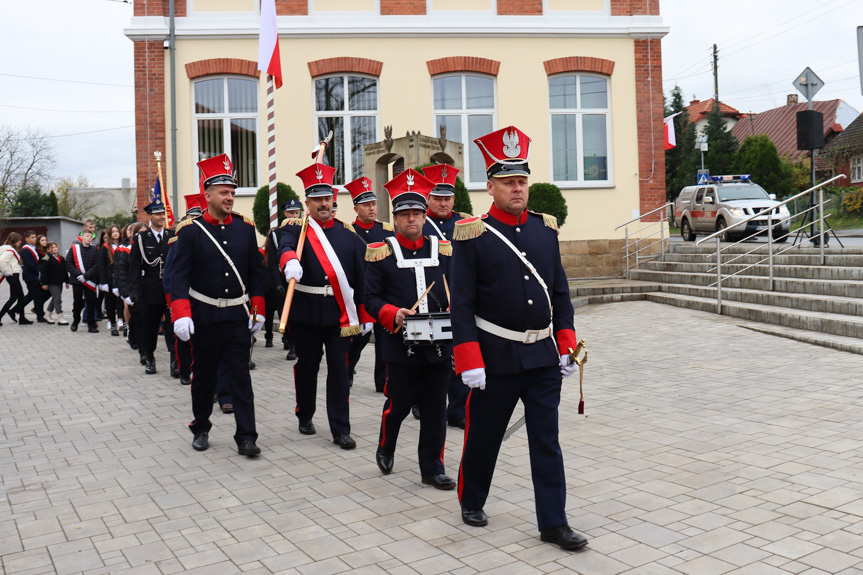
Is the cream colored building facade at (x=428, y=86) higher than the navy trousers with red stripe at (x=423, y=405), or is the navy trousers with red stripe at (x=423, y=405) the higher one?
the cream colored building facade at (x=428, y=86)

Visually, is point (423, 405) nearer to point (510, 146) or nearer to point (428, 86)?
point (510, 146)

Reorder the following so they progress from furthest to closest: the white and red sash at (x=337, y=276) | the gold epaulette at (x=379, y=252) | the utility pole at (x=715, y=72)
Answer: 1. the utility pole at (x=715, y=72)
2. the white and red sash at (x=337, y=276)
3. the gold epaulette at (x=379, y=252)

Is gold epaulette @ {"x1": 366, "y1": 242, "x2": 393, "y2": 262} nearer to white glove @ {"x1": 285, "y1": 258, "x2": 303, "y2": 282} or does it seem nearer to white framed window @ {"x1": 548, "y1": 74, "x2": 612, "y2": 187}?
white glove @ {"x1": 285, "y1": 258, "x2": 303, "y2": 282}

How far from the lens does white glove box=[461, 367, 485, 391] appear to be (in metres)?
4.54

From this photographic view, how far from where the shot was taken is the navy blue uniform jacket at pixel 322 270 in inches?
270

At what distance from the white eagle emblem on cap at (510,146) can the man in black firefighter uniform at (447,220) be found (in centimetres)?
224

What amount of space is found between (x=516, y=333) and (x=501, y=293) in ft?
0.77

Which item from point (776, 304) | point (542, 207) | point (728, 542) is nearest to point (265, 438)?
point (728, 542)

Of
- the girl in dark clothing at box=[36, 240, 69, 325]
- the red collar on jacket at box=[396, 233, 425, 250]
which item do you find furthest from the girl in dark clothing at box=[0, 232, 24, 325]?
the red collar on jacket at box=[396, 233, 425, 250]

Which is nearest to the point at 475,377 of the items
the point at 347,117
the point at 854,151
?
the point at 347,117

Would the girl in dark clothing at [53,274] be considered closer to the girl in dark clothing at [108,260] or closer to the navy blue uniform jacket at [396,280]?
the girl in dark clothing at [108,260]

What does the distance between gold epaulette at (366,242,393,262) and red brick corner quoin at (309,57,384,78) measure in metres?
14.3

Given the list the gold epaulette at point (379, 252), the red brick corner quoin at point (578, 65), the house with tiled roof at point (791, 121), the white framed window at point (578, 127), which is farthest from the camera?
the house with tiled roof at point (791, 121)

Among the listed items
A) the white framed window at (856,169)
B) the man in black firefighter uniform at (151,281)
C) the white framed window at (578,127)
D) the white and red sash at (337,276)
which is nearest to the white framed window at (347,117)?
the white framed window at (578,127)
